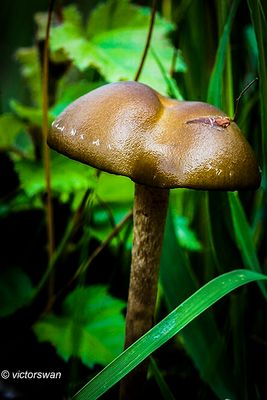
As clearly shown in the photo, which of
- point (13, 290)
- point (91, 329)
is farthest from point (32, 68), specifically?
point (91, 329)

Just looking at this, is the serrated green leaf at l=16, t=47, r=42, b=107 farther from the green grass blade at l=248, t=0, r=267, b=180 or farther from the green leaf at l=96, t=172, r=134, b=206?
the green grass blade at l=248, t=0, r=267, b=180

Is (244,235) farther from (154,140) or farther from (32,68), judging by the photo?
(32,68)

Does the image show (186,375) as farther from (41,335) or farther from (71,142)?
(71,142)

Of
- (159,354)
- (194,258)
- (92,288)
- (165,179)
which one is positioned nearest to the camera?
(165,179)

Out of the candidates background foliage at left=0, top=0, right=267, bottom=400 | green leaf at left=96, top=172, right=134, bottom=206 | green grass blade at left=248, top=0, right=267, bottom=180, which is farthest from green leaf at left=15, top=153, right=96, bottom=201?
green grass blade at left=248, top=0, right=267, bottom=180

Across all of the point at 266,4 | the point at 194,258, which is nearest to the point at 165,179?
the point at 266,4

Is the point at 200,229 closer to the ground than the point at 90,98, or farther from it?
closer to the ground

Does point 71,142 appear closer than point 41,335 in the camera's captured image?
Yes
